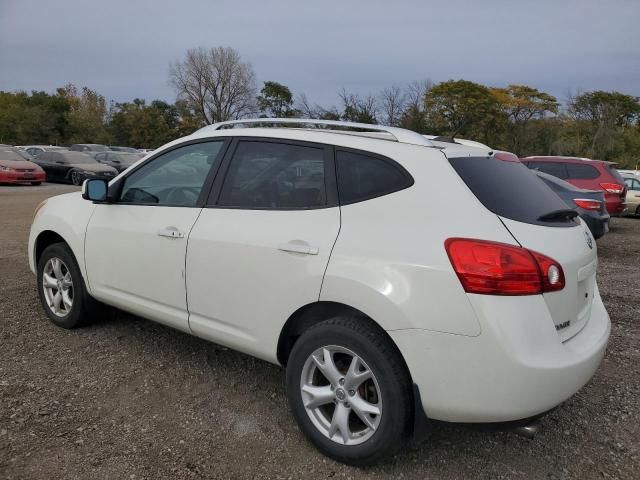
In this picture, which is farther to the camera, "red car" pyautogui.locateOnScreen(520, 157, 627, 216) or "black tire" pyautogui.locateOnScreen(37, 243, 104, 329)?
"red car" pyautogui.locateOnScreen(520, 157, 627, 216)

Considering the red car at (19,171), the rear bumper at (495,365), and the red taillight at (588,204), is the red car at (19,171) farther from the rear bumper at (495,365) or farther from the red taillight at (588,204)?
the rear bumper at (495,365)

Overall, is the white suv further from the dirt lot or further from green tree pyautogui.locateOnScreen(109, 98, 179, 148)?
green tree pyautogui.locateOnScreen(109, 98, 179, 148)

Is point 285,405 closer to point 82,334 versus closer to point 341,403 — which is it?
point 341,403

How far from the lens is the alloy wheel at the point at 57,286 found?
431cm

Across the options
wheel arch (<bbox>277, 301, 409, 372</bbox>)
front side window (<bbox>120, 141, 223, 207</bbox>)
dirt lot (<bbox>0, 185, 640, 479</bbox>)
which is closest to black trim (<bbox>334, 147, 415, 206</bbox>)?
wheel arch (<bbox>277, 301, 409, 372</bbox>)

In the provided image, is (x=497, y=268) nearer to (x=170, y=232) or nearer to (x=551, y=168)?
(x=170, y=232)

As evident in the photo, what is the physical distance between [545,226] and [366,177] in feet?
2.91

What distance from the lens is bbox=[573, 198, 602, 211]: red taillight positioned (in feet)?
28.9

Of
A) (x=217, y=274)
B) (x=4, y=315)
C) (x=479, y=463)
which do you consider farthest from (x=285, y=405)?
(x=4, y=315)

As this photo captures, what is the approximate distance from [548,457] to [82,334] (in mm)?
3399

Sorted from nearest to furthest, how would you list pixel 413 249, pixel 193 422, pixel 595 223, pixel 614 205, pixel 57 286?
pixel 413 249 < pixel 193 422 < pixel 57 286 < pixel 595 223 < pixel 614 205

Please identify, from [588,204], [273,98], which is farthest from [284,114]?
[588,204]

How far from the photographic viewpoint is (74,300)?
4207mm

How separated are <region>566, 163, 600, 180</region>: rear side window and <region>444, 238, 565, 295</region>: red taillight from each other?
11.1 meters
